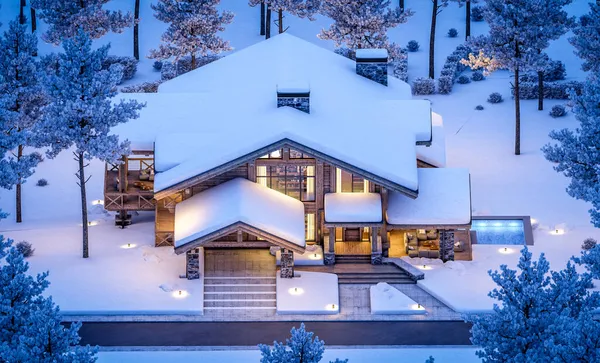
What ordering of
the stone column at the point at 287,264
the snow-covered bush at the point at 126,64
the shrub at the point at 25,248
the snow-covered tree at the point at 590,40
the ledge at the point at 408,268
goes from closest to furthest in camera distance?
the stone column at the point at 287,264 < the ledge at the point at 408,268 < the shrub at the point at 25,248 < the snow-covered tree at the point at 590,40 < the snow-covered bush at the point at 126,64

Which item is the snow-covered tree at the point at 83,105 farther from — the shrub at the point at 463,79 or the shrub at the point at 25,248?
the shrub at the point at 463,79

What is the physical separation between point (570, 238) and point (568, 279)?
1741 cm

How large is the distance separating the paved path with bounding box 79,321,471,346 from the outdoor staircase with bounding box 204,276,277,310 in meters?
1.26

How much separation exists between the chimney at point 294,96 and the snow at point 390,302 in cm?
821

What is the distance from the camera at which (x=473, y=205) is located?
5494cm

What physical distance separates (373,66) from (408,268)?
38.5 feet

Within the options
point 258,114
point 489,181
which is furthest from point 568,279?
point 489,181

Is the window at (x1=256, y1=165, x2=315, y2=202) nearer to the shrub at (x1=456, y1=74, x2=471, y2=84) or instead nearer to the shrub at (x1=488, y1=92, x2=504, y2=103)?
the shrub at (x1=488, y1=92, x2=504, y2=103)

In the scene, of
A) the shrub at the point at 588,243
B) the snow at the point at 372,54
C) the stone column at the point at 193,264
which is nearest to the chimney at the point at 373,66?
the snow at the point at 372,54

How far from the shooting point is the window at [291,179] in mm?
50125

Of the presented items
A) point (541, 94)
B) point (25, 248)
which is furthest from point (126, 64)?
point (541, 94)

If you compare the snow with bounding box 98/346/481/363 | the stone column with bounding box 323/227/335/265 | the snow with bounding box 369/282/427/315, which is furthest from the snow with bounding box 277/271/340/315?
the snow with bounding box 98/346/481/363

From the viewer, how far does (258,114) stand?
50.0 m

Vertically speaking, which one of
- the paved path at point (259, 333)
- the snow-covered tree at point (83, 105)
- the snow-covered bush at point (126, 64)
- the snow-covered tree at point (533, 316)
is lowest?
the paved path at point (259, 333)
